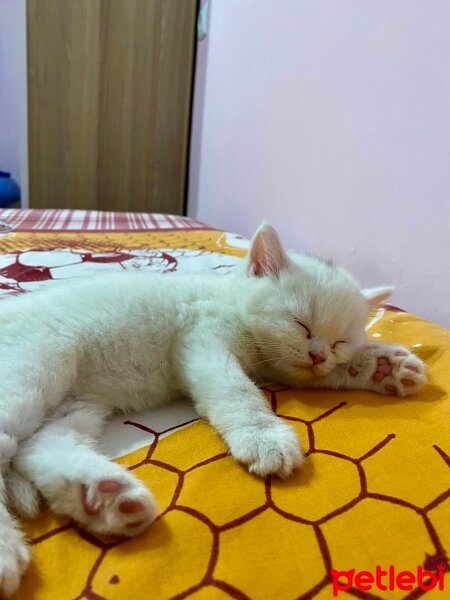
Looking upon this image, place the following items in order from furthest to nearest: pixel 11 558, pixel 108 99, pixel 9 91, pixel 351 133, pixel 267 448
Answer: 1. pixel 9 91
2. pixel 108 99
3. pixel 351 133
4. pixel 267 448
5. pixel 11 558

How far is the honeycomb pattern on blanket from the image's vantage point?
446 mm

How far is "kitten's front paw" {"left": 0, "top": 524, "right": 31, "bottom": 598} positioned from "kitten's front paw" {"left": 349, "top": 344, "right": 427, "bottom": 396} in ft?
1.94

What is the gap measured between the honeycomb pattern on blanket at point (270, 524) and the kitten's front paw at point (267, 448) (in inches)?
0.5

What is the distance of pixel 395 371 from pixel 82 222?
172 centimetres

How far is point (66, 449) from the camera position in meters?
0.60

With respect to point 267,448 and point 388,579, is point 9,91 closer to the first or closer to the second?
point 267,448

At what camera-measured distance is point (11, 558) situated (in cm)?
45

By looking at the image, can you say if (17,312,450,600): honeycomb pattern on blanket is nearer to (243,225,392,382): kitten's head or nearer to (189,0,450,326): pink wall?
(243,225,392,382): kitten's head

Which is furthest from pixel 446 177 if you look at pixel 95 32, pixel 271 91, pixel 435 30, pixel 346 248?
pixel 95 32

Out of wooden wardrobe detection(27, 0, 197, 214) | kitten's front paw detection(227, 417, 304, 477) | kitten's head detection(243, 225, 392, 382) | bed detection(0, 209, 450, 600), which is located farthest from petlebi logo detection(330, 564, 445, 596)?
wooden wardrobe detection(27, 0, 197, 214)

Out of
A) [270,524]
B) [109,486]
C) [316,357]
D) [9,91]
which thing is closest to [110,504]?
[109,486]

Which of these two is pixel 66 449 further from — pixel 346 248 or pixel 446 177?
pixel 346 248

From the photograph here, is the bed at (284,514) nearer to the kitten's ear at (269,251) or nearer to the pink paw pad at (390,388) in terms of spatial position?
the pink paw pad at (390,388)

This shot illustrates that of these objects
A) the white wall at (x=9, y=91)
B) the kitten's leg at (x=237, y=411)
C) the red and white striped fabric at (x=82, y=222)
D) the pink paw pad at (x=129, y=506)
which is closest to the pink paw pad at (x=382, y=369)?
the kitten's leg at (x=237, y=411)
